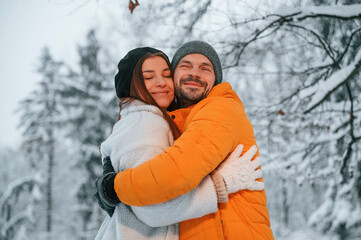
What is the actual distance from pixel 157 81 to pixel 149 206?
1.13 metres

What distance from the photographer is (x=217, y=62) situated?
2.69 m

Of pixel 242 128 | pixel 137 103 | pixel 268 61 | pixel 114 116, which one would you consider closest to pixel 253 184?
pixel 242 128

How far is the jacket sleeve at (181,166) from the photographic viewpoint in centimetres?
153

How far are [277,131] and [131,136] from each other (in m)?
4.13

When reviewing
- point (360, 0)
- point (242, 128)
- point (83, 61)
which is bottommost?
point (242, 128)

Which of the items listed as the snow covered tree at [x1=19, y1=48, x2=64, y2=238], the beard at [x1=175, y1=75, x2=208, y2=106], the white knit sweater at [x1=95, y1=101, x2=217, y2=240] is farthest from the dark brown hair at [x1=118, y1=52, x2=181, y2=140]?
the snow covered tree at [x1=19, y1=48, x2=64, y2=238]

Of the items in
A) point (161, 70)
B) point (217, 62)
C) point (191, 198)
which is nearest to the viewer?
point (191, 198)

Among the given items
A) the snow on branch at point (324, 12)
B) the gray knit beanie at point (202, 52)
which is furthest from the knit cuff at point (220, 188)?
the snow on branch at point (324, 12)

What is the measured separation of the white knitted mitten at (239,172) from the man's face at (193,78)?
72cm

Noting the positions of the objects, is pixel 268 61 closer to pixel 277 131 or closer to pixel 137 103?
pixel 277 131

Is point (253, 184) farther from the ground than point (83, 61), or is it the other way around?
point (83, 61)

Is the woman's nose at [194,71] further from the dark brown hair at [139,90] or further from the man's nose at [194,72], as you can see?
the dark brown hair at [139,90]

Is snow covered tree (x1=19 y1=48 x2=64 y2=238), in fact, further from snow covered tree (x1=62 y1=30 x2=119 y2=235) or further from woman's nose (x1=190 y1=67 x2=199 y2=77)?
woman's nose (x1=190 y1=67 x2=199 y2=77)

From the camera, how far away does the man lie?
1541 millimetres
